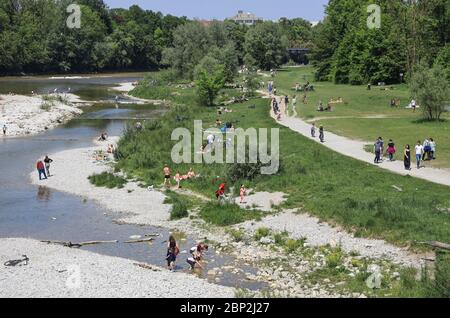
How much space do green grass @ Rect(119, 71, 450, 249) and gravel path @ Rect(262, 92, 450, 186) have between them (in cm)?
93

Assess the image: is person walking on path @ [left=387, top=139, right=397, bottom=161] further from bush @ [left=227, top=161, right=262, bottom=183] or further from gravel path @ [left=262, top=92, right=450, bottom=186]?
bush @ [left=227, top=161, right=262, bottom=183]

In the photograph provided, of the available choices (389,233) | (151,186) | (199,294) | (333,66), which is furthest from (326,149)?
(333,66)

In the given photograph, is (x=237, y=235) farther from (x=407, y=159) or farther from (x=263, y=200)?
(x=407, y=159)

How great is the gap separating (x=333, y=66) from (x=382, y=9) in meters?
12.0

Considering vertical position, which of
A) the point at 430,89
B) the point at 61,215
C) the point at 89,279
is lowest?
the point at 61,215

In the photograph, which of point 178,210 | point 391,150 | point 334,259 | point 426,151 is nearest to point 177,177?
point 178,210

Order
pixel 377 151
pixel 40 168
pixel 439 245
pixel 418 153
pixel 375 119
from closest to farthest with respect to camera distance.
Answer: pixel 439 245, pixel 418 153, pixel 377 151, pixel 40 168, pixel 375 119

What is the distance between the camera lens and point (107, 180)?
137 feet

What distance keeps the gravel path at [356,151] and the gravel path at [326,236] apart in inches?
327

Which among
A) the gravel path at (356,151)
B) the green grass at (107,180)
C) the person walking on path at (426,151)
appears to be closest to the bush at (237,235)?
the gravel path at (356,151)

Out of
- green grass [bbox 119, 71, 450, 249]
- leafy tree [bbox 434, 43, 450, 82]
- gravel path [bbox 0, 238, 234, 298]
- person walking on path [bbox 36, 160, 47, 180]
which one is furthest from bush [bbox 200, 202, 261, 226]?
leafy tree [bbox 434, 43, 450, 82]

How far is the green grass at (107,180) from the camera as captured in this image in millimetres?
40878

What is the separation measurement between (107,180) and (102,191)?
2.04m

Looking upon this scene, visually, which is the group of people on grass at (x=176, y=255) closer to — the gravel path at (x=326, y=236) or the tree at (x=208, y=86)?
the gravel path at (x=326, y=236)
